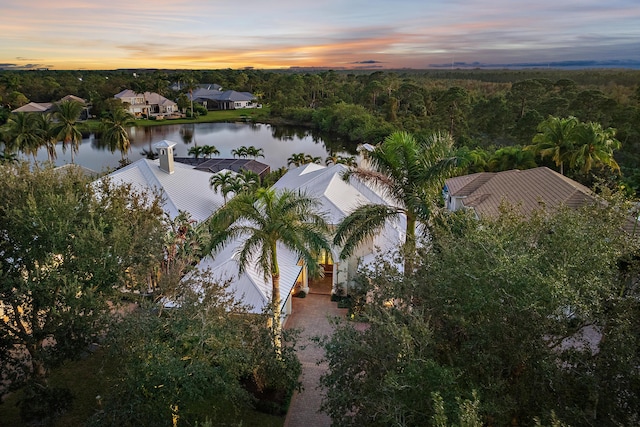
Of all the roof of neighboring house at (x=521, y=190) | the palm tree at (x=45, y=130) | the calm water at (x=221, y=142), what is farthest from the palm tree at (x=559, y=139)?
the palm tree at (x=45, y=130)

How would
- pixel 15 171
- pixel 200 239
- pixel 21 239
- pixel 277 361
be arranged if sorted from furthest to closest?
1. pixel 200 239
2. pixel 15 171
3. pixel 277 361
4. pixel 21 239

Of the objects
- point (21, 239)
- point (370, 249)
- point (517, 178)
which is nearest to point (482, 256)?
point (21, 239)

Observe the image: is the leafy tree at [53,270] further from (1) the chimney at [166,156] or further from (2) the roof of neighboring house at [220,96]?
(2) the roof of neighboring house at [220,96]

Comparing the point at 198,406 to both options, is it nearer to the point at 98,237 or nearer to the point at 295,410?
the point at 295,410

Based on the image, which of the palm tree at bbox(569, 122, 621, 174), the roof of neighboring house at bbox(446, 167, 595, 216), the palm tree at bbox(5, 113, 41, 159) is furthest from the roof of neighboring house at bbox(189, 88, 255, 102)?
the palm tree at bbox(569, 122, 621, 174)

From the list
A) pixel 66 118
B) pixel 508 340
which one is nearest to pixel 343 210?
pixel 508 340

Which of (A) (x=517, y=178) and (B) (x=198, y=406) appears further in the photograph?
(A) (x=517, y=178)

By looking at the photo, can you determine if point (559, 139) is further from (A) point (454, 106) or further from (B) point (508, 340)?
(B) point (508, 340)
